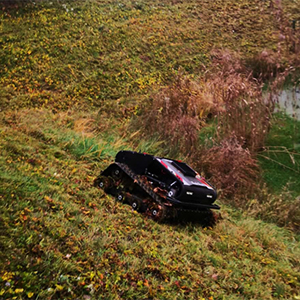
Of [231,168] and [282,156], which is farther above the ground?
[231,168]

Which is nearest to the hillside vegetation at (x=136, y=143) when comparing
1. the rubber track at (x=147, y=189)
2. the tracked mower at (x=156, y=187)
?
the tracked mower at (x=156, y=187)

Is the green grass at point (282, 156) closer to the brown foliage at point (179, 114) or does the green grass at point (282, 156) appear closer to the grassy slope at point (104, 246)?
the grassy slope at point (104, 246)

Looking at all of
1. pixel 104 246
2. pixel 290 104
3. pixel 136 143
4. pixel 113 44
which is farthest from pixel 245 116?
pixel 113 44

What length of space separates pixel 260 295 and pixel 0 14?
17092 millimetres

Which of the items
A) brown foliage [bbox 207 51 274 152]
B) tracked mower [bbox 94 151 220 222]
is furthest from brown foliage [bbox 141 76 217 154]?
tracked mower [bbox 94 151 220 222]

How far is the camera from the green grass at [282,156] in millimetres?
8848

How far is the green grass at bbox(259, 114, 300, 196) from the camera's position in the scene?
8848 millimetres

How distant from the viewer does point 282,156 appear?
31.2 ft

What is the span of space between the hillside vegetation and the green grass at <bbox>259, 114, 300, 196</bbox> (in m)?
0.05

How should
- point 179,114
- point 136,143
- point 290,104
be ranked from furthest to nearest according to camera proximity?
point 290,104 → point 179,114 → point 136,143

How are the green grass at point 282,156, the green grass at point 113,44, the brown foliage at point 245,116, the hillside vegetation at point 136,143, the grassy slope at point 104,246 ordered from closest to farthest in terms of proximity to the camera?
the grassy slope at point 104,246
the hillside vegetation at point 136,143
the green grass at point 282,156
the brown foliage at point 245,116
the green grass at point 113,44

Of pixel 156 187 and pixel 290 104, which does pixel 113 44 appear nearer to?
pixel 290 104

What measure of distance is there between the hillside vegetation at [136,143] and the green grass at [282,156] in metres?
0.05

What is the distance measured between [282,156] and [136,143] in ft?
14.4
